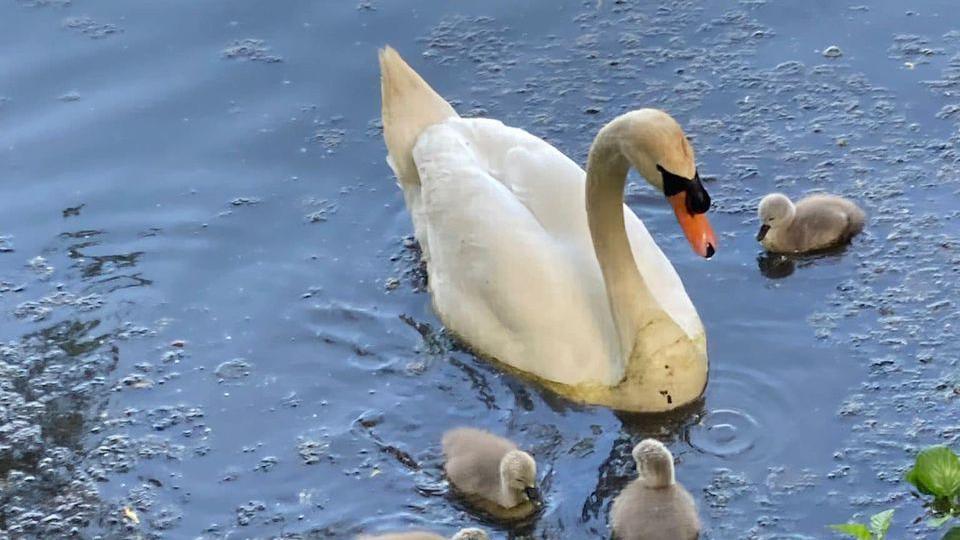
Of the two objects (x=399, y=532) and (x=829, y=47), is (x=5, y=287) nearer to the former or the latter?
(x=399, y=532)

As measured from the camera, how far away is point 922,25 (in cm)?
952

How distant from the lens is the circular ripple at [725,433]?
6941 mm

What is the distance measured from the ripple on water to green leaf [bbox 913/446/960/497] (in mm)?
754

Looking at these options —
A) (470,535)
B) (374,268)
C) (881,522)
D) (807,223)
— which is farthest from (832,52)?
(470,535)

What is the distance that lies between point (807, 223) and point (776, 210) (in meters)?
0.15

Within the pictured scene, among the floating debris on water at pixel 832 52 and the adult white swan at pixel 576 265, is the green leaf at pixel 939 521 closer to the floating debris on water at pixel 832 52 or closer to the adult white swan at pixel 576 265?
the adult white swan at pixel 576 265

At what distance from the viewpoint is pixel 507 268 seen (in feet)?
23.9

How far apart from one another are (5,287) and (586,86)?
3.17 m

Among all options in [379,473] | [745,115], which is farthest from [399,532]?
[745,115]

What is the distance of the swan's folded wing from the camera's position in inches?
284

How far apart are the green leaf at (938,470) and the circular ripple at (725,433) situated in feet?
2.80

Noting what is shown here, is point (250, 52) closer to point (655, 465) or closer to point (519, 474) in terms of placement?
point (519, 474)

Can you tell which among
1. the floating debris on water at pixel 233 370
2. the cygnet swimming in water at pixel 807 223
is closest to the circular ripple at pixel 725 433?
the cygnet swimming in water at pixel 807 223

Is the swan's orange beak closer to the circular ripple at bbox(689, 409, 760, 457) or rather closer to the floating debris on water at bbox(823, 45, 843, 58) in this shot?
the circular ripple at bbox(689, 409, 760, 457)
